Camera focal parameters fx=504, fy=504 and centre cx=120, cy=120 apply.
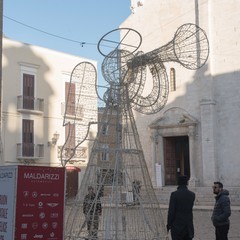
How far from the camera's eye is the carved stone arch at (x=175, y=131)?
2775cm

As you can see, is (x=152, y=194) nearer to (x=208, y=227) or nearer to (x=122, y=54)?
(x=122, y=54)

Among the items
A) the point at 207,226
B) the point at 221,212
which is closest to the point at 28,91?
the point at 207,226

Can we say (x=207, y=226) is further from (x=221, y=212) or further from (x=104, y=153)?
(x=221, y=212)

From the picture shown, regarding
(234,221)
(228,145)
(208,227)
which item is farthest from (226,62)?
(208,227)

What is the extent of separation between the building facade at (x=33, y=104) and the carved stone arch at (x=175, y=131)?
3.76 metres

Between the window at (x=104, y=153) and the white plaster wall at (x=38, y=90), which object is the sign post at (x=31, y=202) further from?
the white plaster wall at (x=38, y=90)

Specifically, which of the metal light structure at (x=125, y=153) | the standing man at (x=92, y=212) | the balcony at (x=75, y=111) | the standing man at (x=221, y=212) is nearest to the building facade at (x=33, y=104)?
the balcony at (x=75, y=111)

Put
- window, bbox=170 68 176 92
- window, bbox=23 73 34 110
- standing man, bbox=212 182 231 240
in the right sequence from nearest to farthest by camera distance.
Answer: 1. standing man, bbox=212 182 231 240
2. window, bbox=170 68 176 92
3. window, bbox=23 73 34 110

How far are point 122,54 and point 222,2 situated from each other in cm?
1880

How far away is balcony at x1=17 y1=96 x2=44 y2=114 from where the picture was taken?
101 feet

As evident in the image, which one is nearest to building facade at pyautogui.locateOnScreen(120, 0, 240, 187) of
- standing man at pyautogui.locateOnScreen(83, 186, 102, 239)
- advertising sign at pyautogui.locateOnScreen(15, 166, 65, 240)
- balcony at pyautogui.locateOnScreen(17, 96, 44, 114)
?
balcony at pyautogui.locateOnScreen(17, 96, 44, 114)

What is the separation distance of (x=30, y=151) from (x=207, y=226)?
18.0m

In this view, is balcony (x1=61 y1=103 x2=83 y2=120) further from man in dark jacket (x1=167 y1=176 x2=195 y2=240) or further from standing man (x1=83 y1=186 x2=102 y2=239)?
man in dark jacket (x1=167 y1=176 x2=195 y2=240)

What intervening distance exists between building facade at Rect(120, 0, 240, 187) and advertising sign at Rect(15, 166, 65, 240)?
20.3 meters
